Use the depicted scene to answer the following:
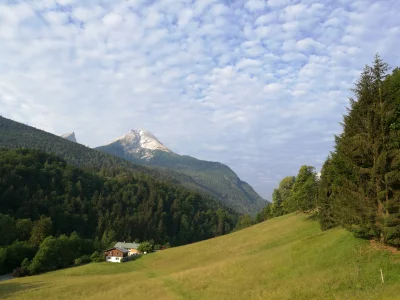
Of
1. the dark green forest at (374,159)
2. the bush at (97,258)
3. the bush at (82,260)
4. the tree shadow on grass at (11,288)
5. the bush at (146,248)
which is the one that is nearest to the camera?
the dark green forest at (374,159)

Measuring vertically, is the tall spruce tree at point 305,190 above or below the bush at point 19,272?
above

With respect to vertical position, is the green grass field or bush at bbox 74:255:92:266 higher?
the green grass field

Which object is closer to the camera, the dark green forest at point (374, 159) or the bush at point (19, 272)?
the dark green forest at point (374, 159)

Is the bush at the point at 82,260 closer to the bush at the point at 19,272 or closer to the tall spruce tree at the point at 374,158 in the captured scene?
the bush at the point at 19,272

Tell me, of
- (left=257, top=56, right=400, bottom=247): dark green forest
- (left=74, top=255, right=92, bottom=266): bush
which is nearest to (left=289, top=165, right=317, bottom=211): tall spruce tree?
(left=257, top=56, right=400, bottom=247): dark green forest

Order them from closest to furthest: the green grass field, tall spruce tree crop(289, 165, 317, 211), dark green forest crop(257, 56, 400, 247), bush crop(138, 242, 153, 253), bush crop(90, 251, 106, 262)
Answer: the green grass field < dark green forest crop(257, 56, 400, 247) < tall spruce tree crop(289, 165, 317, 211) < bush crop(90, 251, 106, 262) < bush crop(138, 242, 153, 253)

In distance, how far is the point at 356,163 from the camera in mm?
29516

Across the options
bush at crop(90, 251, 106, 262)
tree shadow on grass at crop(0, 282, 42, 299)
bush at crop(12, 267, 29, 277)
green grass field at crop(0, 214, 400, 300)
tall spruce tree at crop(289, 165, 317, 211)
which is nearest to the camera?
green grass field at crop(0, 214, 400, 300)

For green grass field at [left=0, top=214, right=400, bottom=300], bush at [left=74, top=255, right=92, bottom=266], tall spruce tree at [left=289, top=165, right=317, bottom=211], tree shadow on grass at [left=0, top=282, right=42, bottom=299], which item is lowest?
bush at [left=74, top=255, right=92, bottom=266]

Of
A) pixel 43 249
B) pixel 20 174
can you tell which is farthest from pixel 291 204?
pixel 20 174

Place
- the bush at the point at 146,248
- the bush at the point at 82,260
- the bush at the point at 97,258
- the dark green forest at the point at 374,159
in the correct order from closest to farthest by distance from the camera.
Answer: the dark green forest at the point at 374,159 < the bush at the point at 82,260 < the bush at the point at 97,258 < the bush at the point at 146,248

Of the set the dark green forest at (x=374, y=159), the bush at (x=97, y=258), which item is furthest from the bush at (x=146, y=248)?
the dark green forest at (x=374, y=159)

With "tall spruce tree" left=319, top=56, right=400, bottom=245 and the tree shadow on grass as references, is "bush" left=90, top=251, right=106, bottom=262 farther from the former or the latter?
"tall spruce tree" left=319, top=56, right=400, bottom=245

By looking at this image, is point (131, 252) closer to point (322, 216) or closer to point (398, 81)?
point (322, 216)
